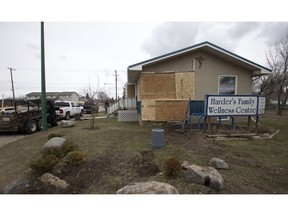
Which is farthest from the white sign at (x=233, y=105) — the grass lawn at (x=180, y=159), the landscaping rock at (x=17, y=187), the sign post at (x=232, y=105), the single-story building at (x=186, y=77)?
Result: the landscaping rock at (x=17, y=187)

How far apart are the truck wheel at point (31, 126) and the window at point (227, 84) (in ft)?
36.7

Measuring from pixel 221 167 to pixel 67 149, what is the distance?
4204 millimetres

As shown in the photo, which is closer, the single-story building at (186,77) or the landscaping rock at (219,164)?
the landscaping rock at (219,164)

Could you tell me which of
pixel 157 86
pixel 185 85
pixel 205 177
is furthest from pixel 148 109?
pixel 205 177

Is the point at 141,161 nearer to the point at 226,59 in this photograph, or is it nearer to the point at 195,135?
the point at 195,135

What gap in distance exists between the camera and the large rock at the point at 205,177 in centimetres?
281

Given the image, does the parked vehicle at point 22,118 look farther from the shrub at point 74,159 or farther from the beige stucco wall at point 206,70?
the beige stucco wall at point 206,70

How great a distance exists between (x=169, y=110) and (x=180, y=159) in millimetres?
4471

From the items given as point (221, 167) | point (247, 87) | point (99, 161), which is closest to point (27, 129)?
point (99, 161)

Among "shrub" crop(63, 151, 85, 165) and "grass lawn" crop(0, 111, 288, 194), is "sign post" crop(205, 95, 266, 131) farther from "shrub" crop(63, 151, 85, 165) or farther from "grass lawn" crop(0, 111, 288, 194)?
"shrub" crop(63, 151, 85, 165)

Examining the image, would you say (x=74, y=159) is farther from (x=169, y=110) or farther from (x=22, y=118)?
(x=22, y=118)

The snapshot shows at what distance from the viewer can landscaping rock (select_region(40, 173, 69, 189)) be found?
2969 millimetres

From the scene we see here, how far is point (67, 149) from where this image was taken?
179 inches

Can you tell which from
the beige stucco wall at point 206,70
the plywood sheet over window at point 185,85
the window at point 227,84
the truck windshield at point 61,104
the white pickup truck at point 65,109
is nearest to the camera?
the plywood sheet over window at point 185,85
